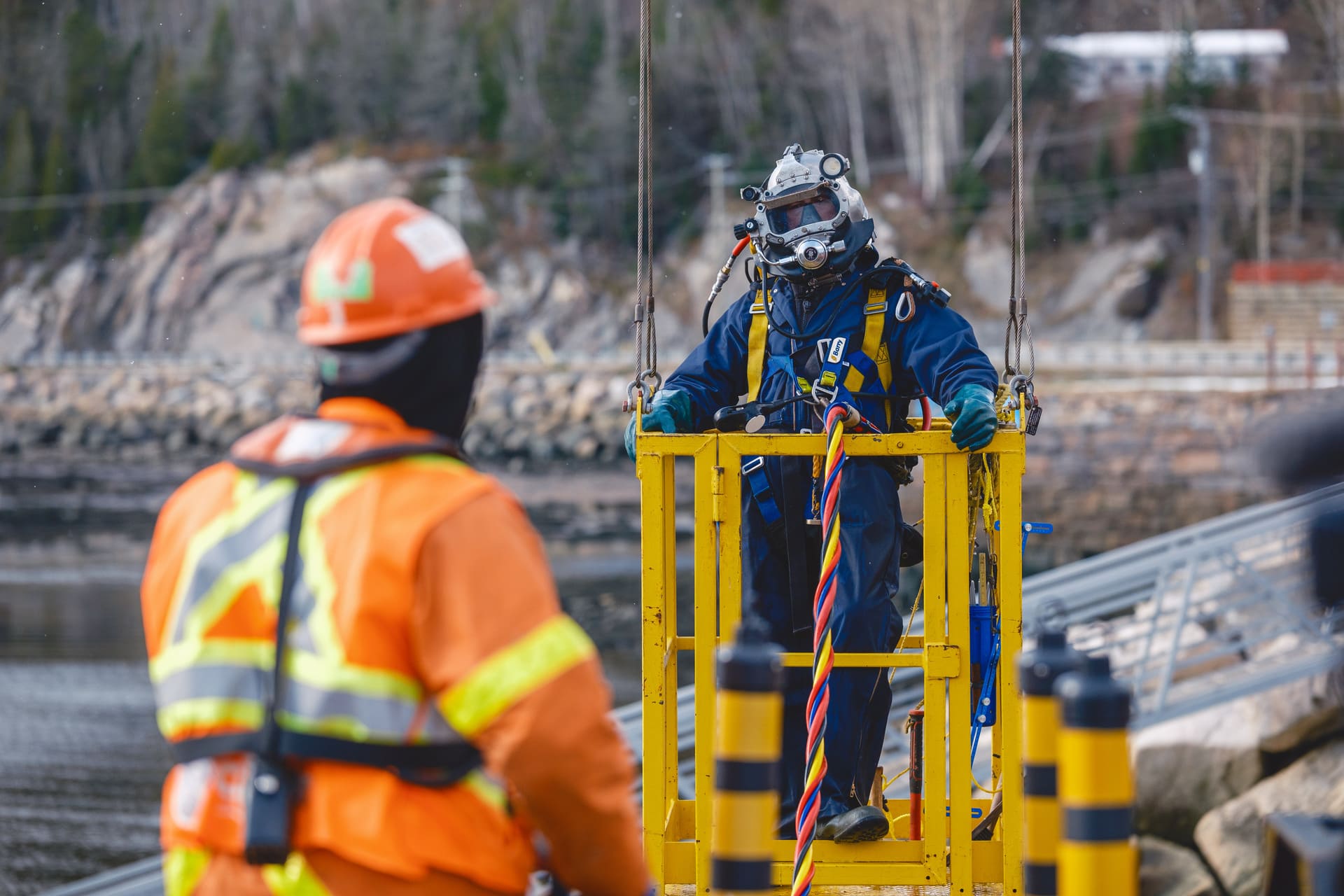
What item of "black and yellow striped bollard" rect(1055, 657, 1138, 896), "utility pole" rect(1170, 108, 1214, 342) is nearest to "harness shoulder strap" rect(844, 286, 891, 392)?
"black and yellow striped bollard" rect(1055, 657, 1138, 896)

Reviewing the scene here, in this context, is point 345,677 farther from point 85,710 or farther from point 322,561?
point 85,710

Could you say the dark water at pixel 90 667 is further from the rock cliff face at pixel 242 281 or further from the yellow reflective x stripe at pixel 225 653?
the rock cliff face at pixel 242 281

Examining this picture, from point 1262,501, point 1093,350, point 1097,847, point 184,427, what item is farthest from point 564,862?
point 184,427

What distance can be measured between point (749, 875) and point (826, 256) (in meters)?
2.54

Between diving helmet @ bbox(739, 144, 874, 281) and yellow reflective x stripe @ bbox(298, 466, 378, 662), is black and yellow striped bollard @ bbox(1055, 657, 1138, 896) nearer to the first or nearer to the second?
yellow reflective x stripe @ bbox(298, 466, 378, 662)

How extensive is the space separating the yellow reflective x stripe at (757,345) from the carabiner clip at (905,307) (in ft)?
1.46

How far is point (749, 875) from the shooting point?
242 centimetres

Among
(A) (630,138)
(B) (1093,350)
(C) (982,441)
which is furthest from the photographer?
(A) (630,138)

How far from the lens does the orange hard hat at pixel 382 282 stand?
2.05 metres

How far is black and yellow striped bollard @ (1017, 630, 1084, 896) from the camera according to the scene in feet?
8.47

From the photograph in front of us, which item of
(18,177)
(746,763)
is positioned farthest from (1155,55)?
(746,763)

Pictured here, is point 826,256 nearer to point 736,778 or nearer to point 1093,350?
point 736,778

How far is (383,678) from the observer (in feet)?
6.30

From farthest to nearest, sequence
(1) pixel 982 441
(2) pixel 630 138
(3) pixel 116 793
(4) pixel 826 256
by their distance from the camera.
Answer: (2) pixel 630 138 < (3) pixel 116 793 < (4) pixel 826 256 < (1) pixel 982 441
